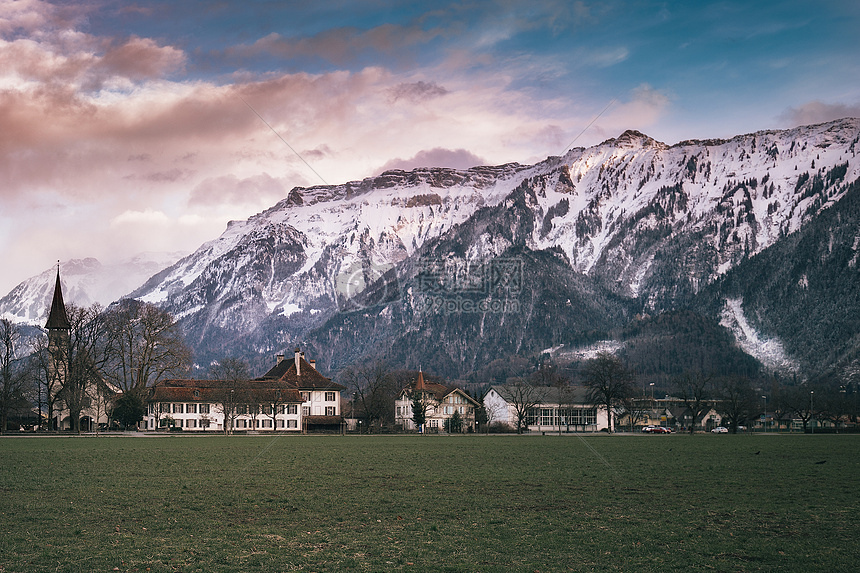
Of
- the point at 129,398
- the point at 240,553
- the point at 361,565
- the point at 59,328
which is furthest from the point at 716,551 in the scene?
the point at 59,328

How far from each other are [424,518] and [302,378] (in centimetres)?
11836

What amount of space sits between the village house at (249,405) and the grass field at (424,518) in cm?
7398

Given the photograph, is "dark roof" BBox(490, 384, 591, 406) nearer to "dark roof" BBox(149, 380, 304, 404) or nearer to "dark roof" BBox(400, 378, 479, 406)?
"dark roof" BBox(400, 378, 479, 406)

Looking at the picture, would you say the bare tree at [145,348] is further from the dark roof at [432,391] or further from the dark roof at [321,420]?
the dark roof at [432,391]

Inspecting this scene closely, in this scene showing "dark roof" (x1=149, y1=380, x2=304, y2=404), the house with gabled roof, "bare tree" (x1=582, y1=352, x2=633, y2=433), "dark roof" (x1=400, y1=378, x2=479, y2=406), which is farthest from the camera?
"dark roof" (x1=400, y1=378, x2=479, y2=406)

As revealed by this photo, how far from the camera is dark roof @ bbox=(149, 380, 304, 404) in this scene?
11331 centimetres

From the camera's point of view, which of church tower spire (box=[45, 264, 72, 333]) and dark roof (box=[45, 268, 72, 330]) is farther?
dark roof (box=[45, 268, 72, 330])

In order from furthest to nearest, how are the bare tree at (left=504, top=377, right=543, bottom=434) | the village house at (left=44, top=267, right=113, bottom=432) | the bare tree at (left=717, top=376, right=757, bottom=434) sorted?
the bare tree at (left=504, top=377, right=543, bottom=434) < the bare tree at (left=717, top=376, right=757, bottom=434) < the village house at (left=44, top=267, right=113, bottom=432)

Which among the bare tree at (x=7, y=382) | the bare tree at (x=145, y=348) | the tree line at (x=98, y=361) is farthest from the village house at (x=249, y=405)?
the bare tree at (x=7, y=382)

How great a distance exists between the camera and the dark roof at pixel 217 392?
11331cm

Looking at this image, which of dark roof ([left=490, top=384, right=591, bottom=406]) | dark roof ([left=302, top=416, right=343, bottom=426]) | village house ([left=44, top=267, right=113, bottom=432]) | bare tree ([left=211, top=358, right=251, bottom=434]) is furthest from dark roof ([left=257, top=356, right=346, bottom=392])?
dark roof ([left=490, top=384, right=591, bottom=406])

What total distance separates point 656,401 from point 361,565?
188501mm

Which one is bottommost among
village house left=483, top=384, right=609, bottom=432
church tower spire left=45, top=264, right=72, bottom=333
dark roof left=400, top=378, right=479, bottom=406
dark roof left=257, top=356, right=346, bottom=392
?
village house left=483, top=384, right=609, bottom=432

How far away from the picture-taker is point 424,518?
2370cm
